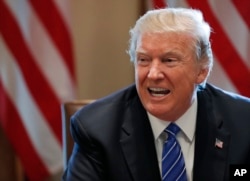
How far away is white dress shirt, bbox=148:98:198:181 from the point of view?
1.46 meters

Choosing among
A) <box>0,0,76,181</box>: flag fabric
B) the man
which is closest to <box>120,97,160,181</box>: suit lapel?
the man

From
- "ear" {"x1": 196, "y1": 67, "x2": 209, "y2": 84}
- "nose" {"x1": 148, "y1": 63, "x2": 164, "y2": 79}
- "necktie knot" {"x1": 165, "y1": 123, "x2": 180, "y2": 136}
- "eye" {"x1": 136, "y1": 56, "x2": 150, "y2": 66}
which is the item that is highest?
"eye" {"x1": 136, "y1": 56, "x2": 150, "y2": 66}

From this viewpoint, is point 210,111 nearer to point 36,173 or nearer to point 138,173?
point 138,173

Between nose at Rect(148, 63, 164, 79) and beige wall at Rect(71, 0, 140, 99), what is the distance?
98 centimetres

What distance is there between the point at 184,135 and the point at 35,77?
873 mm

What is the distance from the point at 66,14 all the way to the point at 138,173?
943 millimetres

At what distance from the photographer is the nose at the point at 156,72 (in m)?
1.34

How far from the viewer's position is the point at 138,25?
55.2 inches

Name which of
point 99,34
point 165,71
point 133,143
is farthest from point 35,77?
point 165,71

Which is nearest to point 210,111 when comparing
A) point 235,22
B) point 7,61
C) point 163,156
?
point 163,156

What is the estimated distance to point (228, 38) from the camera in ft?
6.82

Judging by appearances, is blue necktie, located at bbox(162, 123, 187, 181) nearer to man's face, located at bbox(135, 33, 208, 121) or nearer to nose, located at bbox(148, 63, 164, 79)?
man's face, located at bbox(135, 33, 208, 121)

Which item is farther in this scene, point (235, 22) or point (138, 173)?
point (235, 22)

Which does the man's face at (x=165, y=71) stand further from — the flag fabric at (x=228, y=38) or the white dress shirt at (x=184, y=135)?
the flag fabric at (x=228, y=38)
